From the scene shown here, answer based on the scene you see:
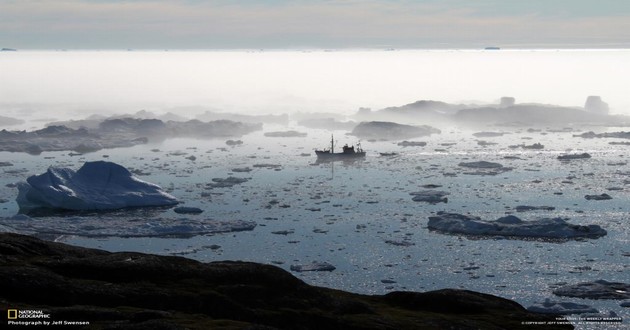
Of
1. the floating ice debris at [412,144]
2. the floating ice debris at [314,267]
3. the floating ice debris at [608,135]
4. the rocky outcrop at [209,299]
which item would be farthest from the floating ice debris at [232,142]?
the rocky outcrop at [209,299]

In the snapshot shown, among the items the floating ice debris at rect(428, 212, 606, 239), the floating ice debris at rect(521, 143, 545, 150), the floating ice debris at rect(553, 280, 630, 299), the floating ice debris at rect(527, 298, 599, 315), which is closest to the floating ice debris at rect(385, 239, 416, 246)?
the floating ice debris at rect(428, 212, 606, 239)

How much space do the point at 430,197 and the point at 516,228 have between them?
1274 cm

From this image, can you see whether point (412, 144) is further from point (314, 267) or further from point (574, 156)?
point (314, 267)

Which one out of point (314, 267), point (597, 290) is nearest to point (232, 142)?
point (314, 267)

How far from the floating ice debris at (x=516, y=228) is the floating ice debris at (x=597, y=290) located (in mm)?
10244

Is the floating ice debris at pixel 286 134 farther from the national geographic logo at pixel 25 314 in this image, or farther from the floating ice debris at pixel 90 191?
the national geographic logo at pixel 25 314

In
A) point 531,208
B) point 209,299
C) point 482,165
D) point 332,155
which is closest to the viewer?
point 209,299

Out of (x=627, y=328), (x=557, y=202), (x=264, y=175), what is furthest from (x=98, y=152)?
(x=627, y=328)

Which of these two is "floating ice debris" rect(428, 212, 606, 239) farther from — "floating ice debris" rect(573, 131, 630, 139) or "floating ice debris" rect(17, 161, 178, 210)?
"floating ice debris" rect(573, 131, 630, 139)

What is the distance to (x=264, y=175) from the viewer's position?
249 ft

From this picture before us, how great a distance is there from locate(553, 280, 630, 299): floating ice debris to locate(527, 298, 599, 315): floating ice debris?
1.81 m

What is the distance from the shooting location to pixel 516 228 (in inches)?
1950

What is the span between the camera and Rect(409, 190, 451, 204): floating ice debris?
61.2m

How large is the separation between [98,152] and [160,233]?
47.0 metres
